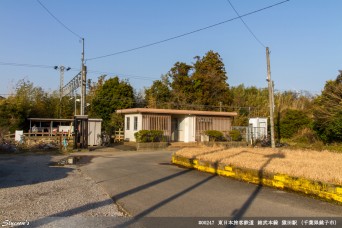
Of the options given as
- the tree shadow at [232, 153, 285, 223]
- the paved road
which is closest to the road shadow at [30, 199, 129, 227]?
the paved road

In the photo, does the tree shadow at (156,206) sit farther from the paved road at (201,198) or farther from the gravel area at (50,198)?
the gravel area at (50,198)

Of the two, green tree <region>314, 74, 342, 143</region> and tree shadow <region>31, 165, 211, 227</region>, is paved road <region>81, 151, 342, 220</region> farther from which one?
green tree <region>314, 74, 342, 143</region>

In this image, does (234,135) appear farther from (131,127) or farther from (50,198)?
(50,198)

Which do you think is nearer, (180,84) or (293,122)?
(293,122)

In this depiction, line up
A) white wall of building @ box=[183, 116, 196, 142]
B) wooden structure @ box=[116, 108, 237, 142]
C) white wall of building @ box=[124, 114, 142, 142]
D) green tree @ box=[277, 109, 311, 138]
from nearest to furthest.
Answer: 1. white wall of building @ box=[124, 114, 142, 142]
2. wooden structure @ box=[116, 108, 237, 142]
3. white wall of building @ box=[183, 116, 196, 142]
4. green tree @ box=[277, 109, 311, 138]

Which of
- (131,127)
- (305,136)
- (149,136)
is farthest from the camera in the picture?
(305,136)

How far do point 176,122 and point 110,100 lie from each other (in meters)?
13.6

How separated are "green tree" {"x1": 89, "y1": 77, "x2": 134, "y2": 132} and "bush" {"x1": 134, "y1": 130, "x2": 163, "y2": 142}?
15.9 m

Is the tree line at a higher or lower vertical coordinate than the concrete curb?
higher

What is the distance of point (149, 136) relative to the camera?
26031 mm

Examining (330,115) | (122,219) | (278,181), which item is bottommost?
(122,219)

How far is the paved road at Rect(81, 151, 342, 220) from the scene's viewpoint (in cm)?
702

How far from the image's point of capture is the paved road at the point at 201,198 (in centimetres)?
702

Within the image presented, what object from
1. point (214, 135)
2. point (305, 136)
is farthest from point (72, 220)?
point (305, 136)
